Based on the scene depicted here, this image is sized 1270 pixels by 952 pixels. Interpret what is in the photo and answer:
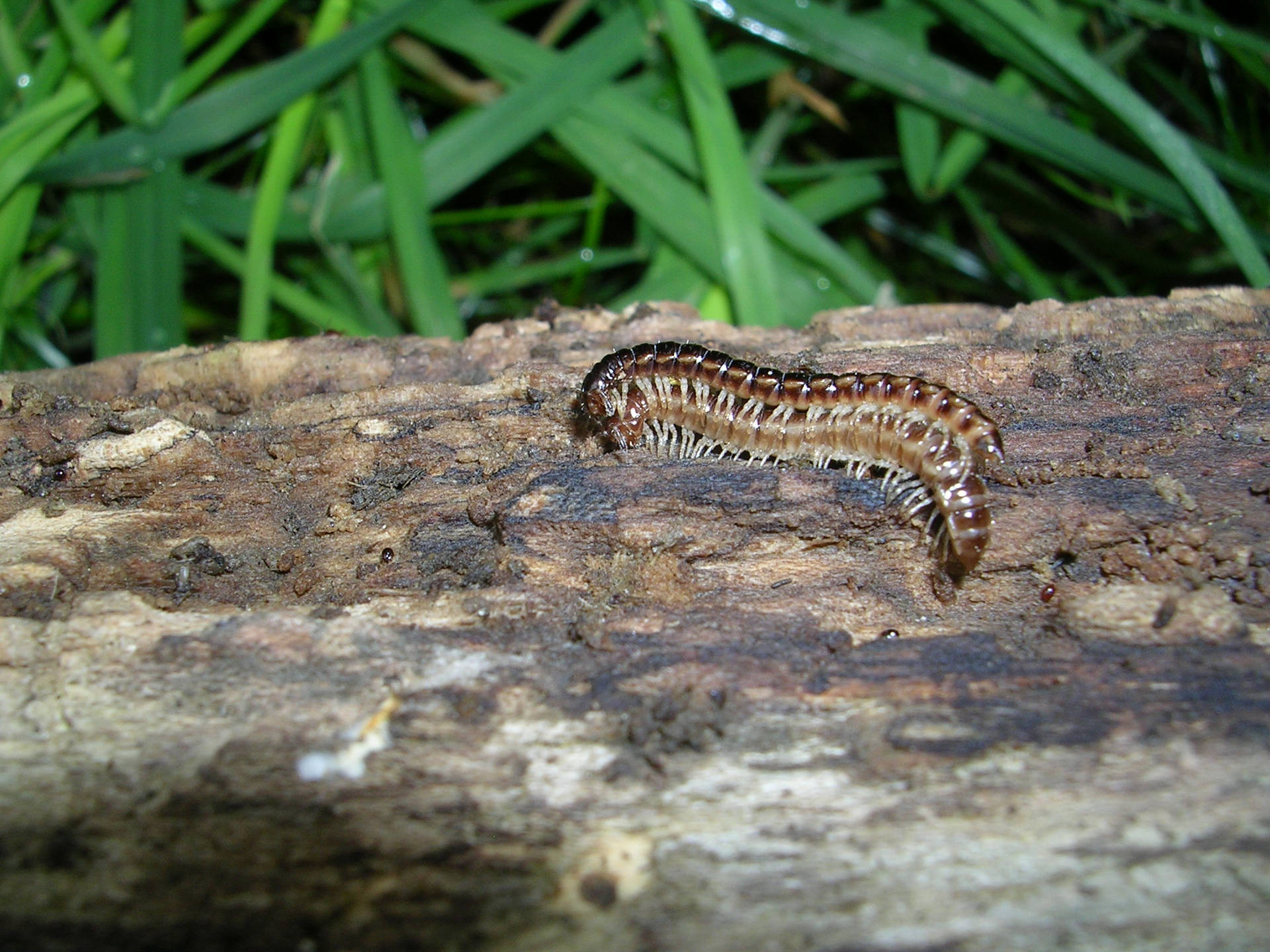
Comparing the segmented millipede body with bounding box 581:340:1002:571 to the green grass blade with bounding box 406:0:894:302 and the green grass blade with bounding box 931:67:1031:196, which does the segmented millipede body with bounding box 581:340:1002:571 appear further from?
the green grass blade with bounding box 931:67:1031:196

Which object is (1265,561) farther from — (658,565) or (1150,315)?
(658,565)

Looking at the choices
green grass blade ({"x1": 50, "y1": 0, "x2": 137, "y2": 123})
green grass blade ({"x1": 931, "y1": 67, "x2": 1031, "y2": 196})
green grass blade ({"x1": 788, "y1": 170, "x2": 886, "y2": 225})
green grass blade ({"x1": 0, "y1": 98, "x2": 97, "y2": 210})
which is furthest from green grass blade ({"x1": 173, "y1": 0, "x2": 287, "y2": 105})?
green grass blade ({"x1": 931, "y1": 67, "x2": 1031, "y2": 196})

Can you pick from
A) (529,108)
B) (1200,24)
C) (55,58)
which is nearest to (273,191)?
(55,58)

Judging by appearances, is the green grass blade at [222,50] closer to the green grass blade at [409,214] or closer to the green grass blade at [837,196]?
the green grass blade at [409,214]

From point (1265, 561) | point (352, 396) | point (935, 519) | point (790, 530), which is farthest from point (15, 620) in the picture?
point (1265, 561)

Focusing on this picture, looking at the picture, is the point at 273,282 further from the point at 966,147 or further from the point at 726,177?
the point at 966,147

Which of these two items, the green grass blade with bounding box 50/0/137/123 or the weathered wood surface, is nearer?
the weathered wood surface
